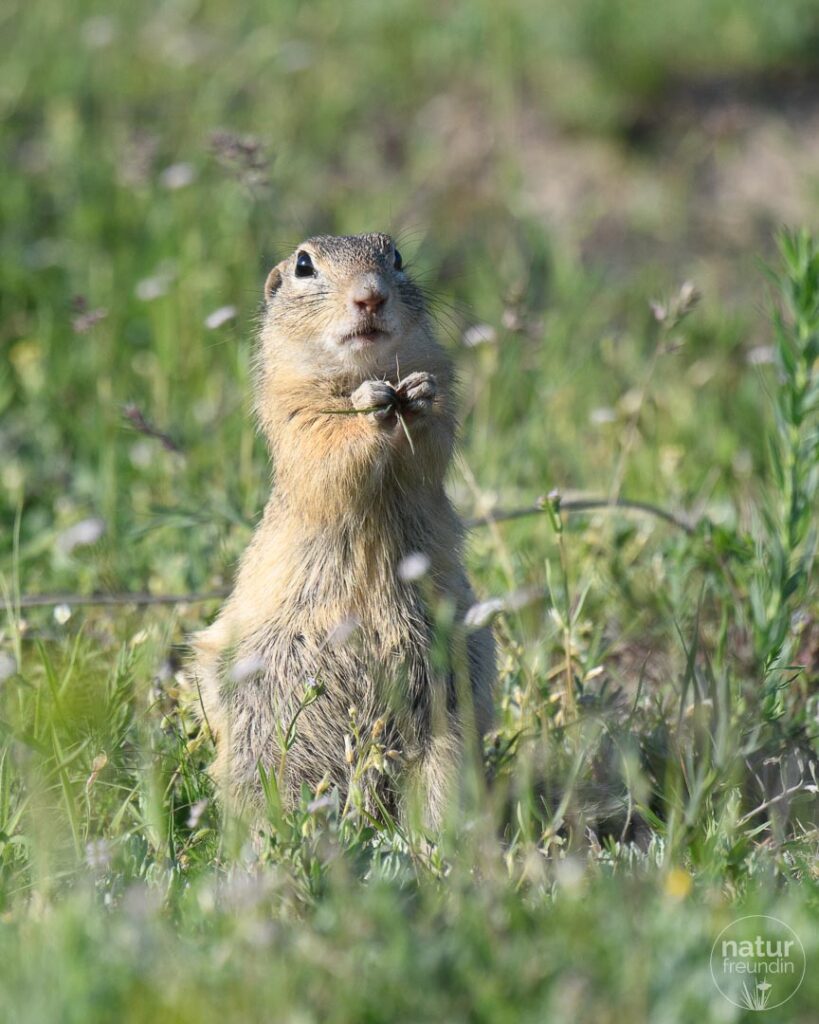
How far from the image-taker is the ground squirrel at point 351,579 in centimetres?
349

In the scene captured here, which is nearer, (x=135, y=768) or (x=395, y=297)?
(x=135, y=768)

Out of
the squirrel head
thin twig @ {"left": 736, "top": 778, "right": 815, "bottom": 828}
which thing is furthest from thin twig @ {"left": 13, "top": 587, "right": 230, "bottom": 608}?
thin twig @ {"left": 736, "top": 778, "right": 815, "bottom": 828}

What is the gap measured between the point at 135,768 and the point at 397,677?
697 millimetres

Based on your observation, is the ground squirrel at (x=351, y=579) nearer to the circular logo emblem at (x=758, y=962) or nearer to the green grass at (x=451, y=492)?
the green grass at (x=451, y=492)

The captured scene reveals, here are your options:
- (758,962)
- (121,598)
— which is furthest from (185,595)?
(758,962)

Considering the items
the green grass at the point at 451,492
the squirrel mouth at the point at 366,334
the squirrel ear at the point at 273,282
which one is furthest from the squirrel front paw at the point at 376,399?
the squirrel ear at the point at 273,282

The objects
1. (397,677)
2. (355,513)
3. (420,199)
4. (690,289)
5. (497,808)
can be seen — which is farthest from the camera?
(420,199)

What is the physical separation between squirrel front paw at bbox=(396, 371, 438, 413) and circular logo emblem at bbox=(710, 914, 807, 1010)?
161cm

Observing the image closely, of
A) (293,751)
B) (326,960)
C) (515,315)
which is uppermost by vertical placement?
(515,315)

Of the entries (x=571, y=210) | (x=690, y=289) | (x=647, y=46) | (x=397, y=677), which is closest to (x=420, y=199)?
(x=571, y=210)

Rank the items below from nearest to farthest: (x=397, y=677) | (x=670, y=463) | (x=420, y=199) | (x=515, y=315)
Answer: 1. (x=397, y=677)
2. (x=515, y=315)
3. (x=670, y=463)
4. (x=420, y=199)

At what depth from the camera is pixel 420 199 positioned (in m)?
7.30

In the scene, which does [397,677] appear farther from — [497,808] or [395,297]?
[395,297]

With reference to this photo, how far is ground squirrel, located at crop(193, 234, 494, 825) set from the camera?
3494 mm
